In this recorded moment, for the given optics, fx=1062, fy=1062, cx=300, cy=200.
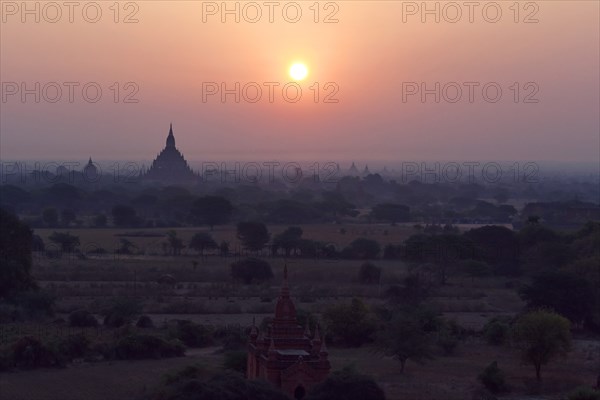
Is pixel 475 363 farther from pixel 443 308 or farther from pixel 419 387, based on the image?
pixel 443 308

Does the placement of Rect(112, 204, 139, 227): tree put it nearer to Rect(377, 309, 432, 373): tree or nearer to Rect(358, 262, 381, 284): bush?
Rect(358, 262, 381, 284): bush

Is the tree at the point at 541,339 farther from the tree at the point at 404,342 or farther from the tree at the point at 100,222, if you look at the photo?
the tree at the point at 100,222

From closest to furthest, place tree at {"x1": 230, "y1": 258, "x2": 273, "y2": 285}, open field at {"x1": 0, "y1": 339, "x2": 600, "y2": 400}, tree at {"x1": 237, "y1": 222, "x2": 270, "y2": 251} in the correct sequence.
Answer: open field at {"x1": 0, "y1": 339, "x2": 600, "y2": 400} < tree at {"x1": 230, "y1": 258, "x2": 273, "y2": 285} < tree at {"x1": 237, "y1": 222, "x2": 270, "y2": 251}

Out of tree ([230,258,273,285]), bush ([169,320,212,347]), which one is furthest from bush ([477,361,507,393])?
tree ([230,258,273,285])

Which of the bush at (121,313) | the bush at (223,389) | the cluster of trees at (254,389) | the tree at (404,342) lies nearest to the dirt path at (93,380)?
the cluster of trees at (254,389)

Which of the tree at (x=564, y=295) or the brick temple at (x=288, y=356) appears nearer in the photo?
the brick temple at (x=288, y=356)

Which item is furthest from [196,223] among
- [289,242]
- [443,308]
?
[443,308]
